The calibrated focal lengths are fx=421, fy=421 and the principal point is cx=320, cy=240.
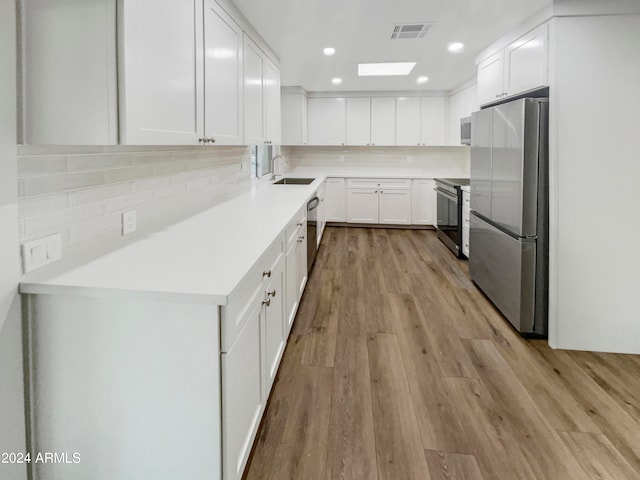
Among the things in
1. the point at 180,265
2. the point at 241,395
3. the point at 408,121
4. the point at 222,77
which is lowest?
the point at 241,395

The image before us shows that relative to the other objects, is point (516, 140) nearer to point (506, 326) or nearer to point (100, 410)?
point (506, 326)

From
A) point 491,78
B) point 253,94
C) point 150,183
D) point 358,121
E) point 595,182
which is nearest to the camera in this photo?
point 150,183

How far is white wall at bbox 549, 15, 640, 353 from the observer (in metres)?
2.58

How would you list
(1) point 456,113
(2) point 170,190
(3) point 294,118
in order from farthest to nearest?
(3) point 294,118, (1) point 456,113, (2) point 170,190

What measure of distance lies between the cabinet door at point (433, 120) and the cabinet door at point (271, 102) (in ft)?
11.7

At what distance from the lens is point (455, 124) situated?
6.77 metres

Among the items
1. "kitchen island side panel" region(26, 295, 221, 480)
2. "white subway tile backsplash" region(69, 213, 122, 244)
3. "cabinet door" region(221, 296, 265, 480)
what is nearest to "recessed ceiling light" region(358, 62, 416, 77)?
"white subway tile backsplash" region(69, 213, 122, 244)

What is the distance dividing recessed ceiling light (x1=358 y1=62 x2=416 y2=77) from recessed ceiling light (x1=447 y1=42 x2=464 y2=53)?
3.49 ft

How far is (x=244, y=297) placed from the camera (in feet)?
4.99

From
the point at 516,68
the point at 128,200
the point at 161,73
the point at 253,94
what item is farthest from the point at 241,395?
the point at 516,68

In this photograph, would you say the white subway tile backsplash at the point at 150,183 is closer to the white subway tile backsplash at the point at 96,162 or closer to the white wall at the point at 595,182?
the white subway tile backsplash at the point at 96,162

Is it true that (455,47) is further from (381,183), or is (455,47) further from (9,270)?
(9,270)

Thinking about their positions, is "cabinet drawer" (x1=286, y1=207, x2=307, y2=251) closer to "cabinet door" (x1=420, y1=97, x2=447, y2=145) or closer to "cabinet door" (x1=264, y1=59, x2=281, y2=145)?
"cabinet door" (x1=264, y1=59, x2=281, y2=145)

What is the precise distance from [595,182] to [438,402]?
5.62ft
